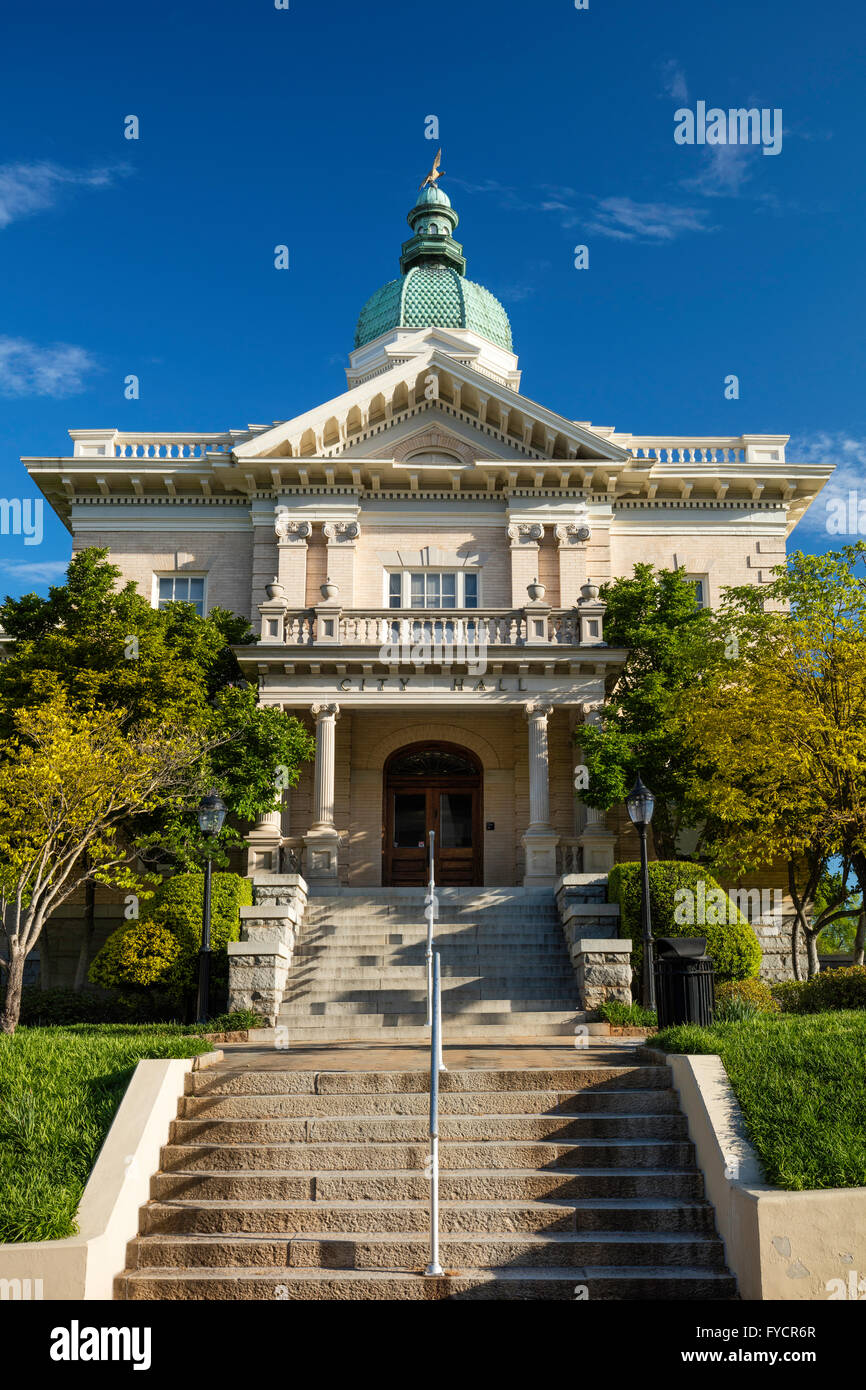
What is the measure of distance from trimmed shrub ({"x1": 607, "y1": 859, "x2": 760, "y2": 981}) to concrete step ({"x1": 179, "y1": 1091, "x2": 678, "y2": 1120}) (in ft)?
23.7

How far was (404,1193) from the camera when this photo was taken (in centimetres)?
Result: 863

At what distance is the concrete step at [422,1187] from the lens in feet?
→ 28.3

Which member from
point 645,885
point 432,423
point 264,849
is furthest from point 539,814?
point 432,423

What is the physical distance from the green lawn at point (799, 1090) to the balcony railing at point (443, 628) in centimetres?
1260

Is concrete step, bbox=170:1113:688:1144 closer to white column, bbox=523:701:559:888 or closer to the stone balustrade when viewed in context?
white column, bbox=523:701:559:888

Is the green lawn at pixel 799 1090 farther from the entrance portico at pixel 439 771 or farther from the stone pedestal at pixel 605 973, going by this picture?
the entrance portico at pixel 439 771

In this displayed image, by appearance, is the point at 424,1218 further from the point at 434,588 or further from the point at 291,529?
the point at 291,529

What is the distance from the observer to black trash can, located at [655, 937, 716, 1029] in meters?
11.8

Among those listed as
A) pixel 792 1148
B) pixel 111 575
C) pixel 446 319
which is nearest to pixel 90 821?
pixel 111 575

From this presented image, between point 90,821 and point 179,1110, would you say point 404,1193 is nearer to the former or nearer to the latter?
point 179,1110

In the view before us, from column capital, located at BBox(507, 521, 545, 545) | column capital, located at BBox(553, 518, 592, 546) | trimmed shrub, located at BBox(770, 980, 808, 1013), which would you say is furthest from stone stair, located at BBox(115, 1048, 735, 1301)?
column capital, located at BBox(553, 518, 592, 546)

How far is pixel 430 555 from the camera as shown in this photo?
2575 centimetres

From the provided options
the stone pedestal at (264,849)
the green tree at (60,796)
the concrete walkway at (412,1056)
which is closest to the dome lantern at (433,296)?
the stone pedestal at (264,849)
